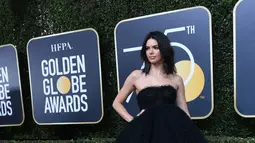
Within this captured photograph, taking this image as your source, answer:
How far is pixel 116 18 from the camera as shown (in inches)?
194

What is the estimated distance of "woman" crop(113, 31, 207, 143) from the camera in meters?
2.22

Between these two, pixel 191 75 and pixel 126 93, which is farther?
pixel 191 75

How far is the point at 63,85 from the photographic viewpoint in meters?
5.13

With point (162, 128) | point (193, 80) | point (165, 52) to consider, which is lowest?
point (162, 128)

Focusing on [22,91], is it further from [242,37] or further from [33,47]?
[242,37]

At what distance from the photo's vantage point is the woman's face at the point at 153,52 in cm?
239

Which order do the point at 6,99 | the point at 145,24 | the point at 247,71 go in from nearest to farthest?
the point at 247,71
the point at 145,24
the point at 6,99

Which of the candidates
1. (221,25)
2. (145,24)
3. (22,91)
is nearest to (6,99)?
(22,91)

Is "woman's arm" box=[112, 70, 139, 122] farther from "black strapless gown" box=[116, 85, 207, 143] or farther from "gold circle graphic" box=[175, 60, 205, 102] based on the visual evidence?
"gold circle graphic" box=[175, 60, 205, 102]

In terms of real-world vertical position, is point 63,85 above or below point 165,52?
below

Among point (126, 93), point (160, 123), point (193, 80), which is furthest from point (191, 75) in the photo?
point (160, 123)

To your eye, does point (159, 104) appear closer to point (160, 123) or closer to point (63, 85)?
point (160, 123)

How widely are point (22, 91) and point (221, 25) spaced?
11.5 ft

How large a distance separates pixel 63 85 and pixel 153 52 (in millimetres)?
2981
